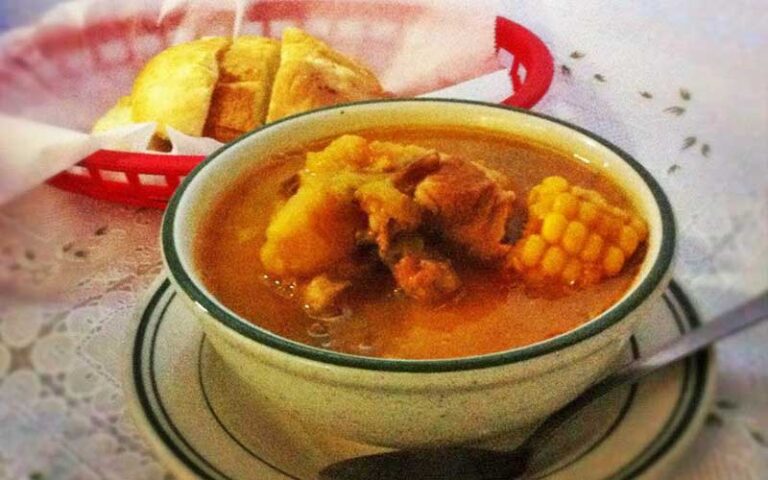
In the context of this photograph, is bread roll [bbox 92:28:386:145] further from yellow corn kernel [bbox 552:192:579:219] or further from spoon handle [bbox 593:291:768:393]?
spoon handle [bbox 593:291:768:393]

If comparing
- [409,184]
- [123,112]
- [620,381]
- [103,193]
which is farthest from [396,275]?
[123,112]

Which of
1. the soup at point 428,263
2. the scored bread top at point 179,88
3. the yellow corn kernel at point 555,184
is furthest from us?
the scored bread top at point 179,88

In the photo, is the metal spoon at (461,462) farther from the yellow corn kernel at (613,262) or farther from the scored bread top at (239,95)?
the scored bread top at (239,95)

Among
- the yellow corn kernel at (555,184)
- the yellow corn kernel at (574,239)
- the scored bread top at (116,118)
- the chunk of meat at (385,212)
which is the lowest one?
the scored bread top at (116,118)

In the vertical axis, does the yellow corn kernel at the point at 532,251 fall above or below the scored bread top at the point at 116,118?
above

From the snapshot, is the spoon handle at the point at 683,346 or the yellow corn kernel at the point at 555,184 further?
the yellow corn kernel at the point at 555,184

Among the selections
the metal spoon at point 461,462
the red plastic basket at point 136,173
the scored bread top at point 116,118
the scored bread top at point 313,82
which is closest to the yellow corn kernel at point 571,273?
the metal spoon at point 461,462
